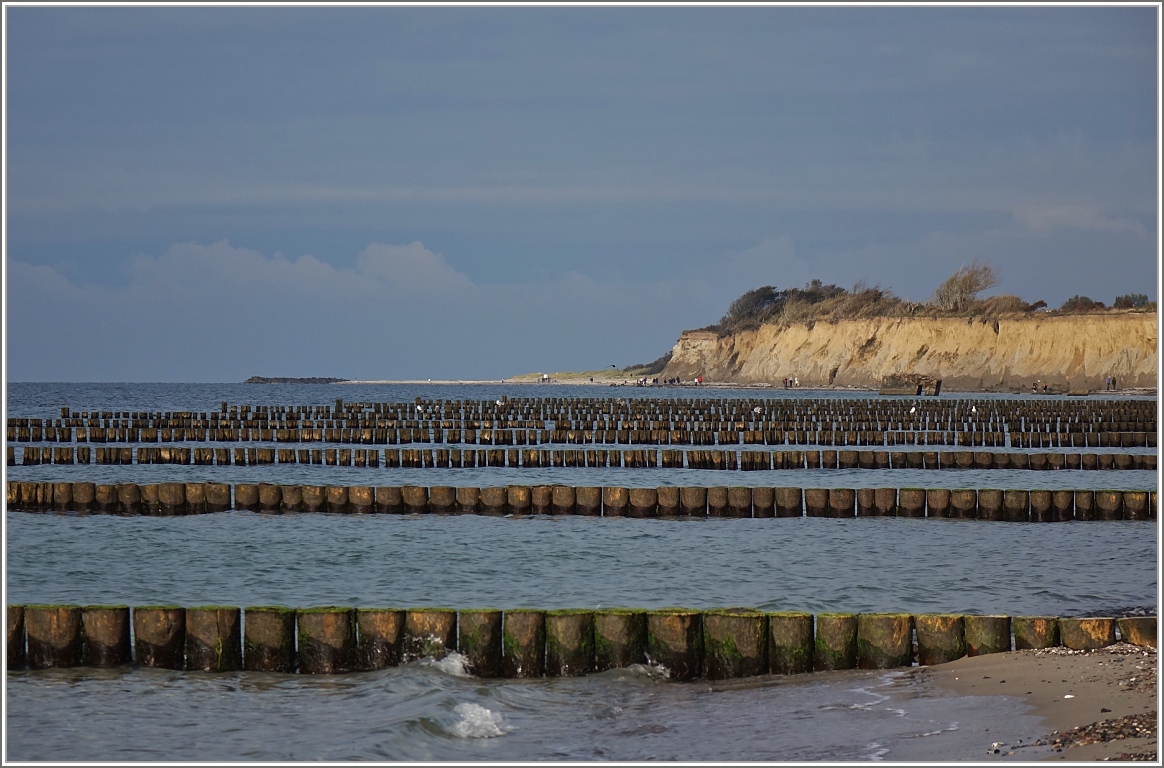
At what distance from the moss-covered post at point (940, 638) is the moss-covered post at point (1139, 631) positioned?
1.33 metres

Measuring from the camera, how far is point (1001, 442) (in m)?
47.1

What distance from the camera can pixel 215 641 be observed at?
11297 millimetres

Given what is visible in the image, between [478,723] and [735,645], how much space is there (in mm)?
2562

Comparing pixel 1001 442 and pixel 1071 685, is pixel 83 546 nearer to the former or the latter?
pixel 1071 685

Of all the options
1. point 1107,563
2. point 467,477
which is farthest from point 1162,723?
point 467,477

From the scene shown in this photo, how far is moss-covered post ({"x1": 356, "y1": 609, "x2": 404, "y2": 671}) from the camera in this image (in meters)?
11.3

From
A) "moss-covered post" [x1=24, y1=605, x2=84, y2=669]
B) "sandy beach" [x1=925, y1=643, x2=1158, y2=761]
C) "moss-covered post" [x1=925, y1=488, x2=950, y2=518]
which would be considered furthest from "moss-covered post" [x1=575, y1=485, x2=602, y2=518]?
"moss-covered post" [x1=24, y1=605, x2=84, y2=669]

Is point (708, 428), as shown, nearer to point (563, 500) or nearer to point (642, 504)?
point (642, 504)

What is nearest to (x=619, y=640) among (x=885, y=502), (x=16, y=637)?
(x=16, y=637)

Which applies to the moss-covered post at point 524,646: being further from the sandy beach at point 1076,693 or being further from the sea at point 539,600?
the sandy beach at point 1076,693

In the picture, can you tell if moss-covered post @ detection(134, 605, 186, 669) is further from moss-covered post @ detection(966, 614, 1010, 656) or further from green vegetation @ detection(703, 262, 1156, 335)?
green vegetation @ detection(703, 262, 1156, 335)

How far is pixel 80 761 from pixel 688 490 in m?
15.6

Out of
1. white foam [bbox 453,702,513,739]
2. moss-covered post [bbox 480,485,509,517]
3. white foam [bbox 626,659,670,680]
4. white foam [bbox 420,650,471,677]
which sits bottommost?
white foam [bbox 453,702,513,739]

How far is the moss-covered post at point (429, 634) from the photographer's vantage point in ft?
36.8
